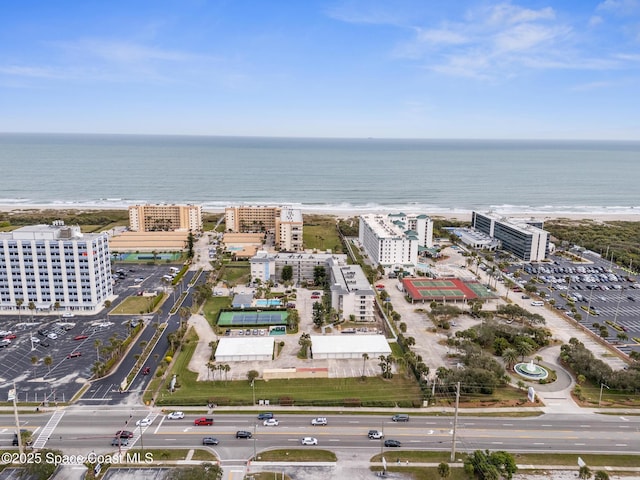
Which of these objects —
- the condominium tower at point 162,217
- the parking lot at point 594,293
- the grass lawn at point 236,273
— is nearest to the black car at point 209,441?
the grass lawn at point 236,273

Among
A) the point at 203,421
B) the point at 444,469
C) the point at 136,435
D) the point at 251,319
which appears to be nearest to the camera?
the point at 444,469

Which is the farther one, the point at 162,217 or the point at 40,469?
the point at 162,217

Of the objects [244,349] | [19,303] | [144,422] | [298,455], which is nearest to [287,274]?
[244,349]

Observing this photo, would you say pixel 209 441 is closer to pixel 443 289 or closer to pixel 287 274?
pixel 287 274

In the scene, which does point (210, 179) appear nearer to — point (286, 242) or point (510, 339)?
point (286, 242)

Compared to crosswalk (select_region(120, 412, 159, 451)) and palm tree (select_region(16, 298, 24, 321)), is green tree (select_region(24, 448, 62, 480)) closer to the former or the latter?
crosswalk (select_region(120, 412, 159, 451))

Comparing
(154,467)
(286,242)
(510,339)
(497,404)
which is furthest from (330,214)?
(154,467)
